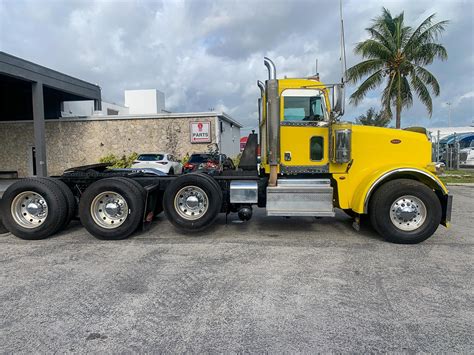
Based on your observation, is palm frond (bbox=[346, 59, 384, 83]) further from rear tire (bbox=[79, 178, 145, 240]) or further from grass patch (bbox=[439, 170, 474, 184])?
rear tire (bbox=[79, 178, 145, 240])

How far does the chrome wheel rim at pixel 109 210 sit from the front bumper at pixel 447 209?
216 inches

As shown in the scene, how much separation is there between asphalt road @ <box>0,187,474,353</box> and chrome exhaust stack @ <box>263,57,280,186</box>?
1.54 meters

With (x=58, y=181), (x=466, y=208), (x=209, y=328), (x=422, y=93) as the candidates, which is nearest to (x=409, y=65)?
(x=422, y=93)

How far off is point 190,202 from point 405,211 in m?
3.71

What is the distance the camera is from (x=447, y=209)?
6.29 metres

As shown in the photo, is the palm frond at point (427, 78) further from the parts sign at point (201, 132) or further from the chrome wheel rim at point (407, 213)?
the chrome wheel rim at point (407, 213)

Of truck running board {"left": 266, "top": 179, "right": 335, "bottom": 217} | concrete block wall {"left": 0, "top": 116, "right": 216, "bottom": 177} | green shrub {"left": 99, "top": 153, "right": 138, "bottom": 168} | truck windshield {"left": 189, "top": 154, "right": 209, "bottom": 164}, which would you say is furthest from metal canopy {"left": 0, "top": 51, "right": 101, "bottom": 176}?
truck running board {"left": 266, "top": 179, "right": 335, "bottom": 217}

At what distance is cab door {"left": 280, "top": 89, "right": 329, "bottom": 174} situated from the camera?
6727mm

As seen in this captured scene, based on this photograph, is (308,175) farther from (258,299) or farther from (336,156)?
(258,299)

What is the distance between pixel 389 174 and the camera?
6.26 m

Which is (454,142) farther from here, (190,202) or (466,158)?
(190,202)

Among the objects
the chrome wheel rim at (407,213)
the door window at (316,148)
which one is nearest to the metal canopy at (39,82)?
the door window at (316,148)

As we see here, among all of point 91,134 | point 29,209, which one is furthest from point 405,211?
point 91,134

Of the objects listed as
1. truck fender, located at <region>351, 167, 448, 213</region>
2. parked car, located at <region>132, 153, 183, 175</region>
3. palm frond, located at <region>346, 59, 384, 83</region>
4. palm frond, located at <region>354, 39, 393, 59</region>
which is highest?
palm frond, located at <region>354, 39, 393, 59</region>
